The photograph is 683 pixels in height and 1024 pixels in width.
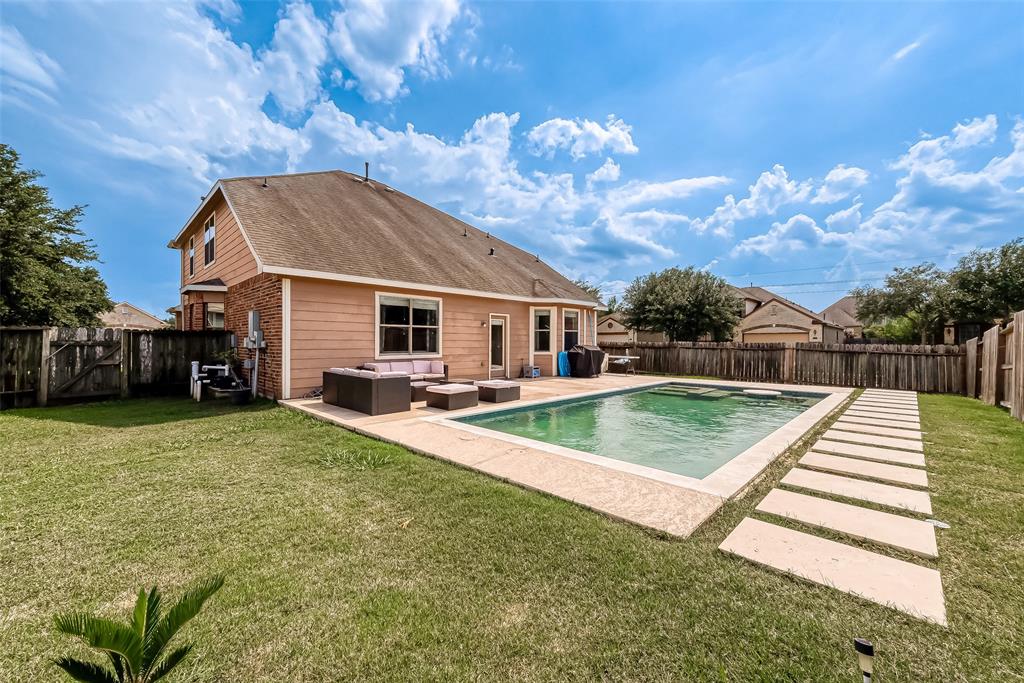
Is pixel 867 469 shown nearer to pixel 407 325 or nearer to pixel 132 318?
pixel 407 325

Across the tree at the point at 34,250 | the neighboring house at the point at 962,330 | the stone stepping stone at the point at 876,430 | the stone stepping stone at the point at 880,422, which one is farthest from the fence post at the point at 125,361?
the neighboring house at the point at 962,330

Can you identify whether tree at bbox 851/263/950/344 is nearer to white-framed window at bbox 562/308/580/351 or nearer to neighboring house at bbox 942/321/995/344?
neighboring house at bbox 942/321/995/344

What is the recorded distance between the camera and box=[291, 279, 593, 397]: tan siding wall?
847 centimetres

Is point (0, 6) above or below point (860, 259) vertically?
below

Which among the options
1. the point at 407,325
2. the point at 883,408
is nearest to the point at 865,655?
the point at 883,408

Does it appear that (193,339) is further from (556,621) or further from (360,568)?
(556,621)

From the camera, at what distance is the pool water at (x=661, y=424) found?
209 inches

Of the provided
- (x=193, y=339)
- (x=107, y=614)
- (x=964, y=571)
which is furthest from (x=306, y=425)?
(x=964, y=571)

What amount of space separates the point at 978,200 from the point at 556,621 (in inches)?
2203

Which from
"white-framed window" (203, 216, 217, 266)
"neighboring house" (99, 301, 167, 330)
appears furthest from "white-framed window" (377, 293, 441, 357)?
"neighboring house" (99, 301, 167, 330)

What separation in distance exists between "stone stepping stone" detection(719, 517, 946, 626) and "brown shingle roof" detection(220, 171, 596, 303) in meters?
8.51

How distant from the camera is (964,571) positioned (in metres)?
2.39

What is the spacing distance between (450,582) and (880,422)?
25.6 feet

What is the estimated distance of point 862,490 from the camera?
12.0 feet
